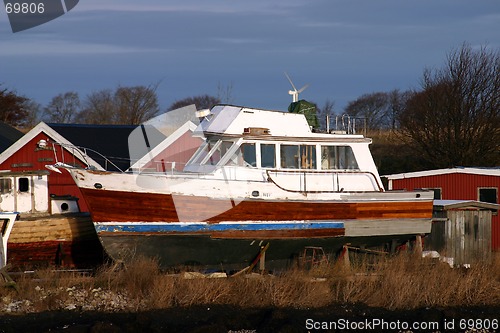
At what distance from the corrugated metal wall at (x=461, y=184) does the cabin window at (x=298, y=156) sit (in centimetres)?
791

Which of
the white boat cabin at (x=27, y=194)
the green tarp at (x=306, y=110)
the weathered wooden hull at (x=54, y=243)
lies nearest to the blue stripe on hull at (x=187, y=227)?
the green tarp at (x=306, y=110)

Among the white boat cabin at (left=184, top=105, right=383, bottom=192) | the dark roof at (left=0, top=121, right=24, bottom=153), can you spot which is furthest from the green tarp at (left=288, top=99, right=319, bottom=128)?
the dark roof at (left=0, top=121, right=24, bottom=153)

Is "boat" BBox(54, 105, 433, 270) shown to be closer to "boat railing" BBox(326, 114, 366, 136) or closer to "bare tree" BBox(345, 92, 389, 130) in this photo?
"boat railing" BBox(326, 114, 366, 136)

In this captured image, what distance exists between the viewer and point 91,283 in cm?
1886

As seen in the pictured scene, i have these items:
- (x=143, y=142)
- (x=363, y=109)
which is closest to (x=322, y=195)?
(x=143, y=142)

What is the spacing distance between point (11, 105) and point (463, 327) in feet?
153

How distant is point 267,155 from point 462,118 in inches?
811

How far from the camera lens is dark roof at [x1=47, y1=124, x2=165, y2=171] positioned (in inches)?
1232

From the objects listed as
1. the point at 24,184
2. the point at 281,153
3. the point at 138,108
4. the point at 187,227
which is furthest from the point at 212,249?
the point at 138,108

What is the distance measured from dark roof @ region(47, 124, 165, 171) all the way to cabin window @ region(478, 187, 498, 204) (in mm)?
11881

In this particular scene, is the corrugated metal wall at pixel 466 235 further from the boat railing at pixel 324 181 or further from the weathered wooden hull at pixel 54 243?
the weathered wooden hull at pixel 54 243

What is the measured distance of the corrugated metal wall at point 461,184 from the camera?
87.4 feet

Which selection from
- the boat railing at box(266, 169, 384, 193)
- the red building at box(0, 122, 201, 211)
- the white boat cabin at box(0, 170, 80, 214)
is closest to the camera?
the boat railing at box(266, 169, 384, 193)

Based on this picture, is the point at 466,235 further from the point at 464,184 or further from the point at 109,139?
the point at 109,139
